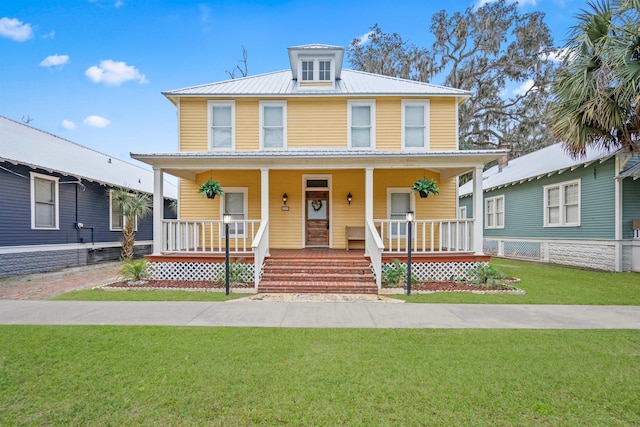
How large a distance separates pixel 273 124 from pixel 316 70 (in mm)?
2645

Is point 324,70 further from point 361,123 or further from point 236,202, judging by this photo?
point 236,202

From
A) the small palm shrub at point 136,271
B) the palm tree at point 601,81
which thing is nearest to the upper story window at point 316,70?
the palm tree at point 601,81

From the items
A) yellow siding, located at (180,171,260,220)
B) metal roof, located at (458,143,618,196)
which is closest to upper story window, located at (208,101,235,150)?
yellow siding, located at (180,171,260,220)

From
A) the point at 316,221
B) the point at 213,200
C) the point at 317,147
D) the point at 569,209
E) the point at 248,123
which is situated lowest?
the point at 316,221

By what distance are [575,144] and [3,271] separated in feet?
56.7

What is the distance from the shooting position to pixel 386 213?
11672 millimetres

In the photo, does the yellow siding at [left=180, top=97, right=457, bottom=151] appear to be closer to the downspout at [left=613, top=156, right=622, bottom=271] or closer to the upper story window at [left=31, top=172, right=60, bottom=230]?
the upper story window at [left=31, top=172, right=60, bottom=230]

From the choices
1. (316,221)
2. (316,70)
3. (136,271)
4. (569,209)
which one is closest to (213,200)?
(136,271)

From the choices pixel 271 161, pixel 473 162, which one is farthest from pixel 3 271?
pixel 473 162

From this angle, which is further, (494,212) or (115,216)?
(494,212)

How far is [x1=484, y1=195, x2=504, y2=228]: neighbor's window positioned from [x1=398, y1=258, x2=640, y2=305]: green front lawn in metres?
6.78

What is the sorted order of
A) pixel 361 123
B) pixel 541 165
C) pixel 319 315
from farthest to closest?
pixel 541 165
pixel 361 123
pixel 319 315

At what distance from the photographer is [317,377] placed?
11.8 ft

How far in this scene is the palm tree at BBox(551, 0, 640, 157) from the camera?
7.82m
